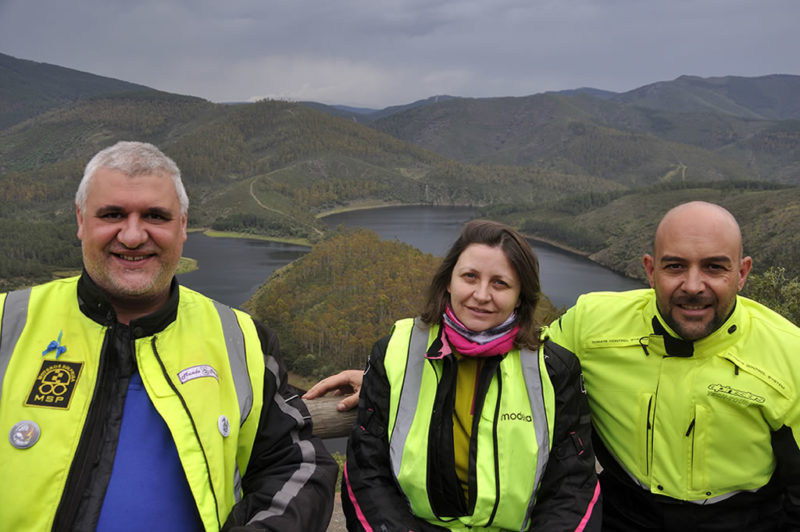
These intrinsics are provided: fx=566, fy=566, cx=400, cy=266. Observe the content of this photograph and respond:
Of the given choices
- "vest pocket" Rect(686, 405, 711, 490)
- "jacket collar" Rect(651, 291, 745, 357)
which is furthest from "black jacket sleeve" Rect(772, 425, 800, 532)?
"jacket collar" Rect(651, 291, 745, 357)

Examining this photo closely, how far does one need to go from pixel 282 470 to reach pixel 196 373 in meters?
0.60

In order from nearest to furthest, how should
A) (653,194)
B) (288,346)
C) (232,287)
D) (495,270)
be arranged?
(495,270) → (288,346) → (232,287) → (653,194)

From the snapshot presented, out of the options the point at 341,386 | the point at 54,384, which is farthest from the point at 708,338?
the point at 54,384

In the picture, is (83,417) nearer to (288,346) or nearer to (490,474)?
(490,474)

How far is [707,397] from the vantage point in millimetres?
2758

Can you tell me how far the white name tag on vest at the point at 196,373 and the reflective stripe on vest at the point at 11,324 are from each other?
25.2 inches

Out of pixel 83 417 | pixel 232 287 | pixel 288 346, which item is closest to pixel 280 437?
pixel 83 417

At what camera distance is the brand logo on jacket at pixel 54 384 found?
7.14 feet

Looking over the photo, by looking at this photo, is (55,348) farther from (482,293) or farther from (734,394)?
(734,394)

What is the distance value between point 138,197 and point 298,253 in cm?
9010

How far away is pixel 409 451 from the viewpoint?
262 cm

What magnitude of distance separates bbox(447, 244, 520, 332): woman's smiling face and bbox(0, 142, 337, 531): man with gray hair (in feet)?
3.10

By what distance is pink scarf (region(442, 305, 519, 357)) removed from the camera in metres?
2.69

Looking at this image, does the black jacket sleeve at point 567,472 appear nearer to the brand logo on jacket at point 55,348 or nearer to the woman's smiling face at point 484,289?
the woman's smiling face at point 484,289
